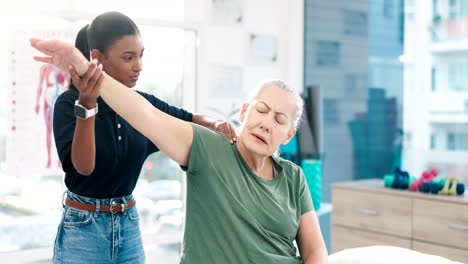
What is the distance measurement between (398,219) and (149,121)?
1.84 meters

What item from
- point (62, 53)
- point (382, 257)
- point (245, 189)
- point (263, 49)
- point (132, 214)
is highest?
point (263, 49)

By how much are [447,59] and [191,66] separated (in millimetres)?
1583

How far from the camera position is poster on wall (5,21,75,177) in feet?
9.59

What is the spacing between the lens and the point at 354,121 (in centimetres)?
381

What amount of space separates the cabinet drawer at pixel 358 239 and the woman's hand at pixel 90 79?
1.98 m

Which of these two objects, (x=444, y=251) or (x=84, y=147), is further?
(x=444, y=251)

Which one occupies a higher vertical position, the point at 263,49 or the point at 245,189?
the point at 263,49

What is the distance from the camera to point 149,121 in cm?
124

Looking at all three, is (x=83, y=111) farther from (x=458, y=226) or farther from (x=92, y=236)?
(x=458, y=226)

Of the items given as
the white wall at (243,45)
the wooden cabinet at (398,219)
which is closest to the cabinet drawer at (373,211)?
the wooden cabinet at (398,219)

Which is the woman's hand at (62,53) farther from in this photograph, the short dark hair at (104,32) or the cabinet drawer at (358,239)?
the cabinet drawer at (358,239)

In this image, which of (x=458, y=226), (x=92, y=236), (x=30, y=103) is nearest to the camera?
(x=92, y=236)

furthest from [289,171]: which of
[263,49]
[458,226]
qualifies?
[263,49]

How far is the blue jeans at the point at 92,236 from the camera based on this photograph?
1.45 metres
